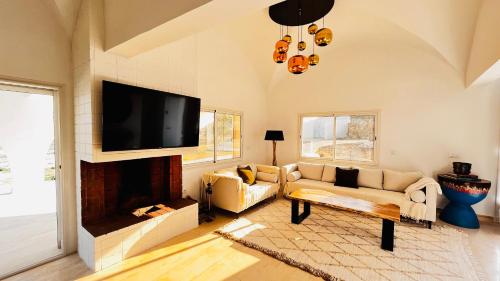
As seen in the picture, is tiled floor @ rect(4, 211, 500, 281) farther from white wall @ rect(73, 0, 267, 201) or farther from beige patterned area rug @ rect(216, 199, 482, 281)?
white wall @ rect(73, 0, 267, 201)

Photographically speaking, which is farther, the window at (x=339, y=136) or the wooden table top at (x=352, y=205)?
the window at (x=339, y=136)

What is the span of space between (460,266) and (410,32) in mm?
3474

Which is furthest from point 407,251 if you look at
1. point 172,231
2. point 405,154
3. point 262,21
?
point 262,21

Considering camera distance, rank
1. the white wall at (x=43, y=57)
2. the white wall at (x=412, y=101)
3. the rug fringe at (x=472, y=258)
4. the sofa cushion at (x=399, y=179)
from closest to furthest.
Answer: the white wall at (x=43, y=57) < the rug fringe at (x=472, y=258) < the white wall at (x=412, y=101) < the sofa cushion at (x=399, y=179)

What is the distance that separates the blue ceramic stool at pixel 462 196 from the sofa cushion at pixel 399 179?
0.40m

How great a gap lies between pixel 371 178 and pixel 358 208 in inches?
64.0

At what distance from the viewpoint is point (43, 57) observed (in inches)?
92.0

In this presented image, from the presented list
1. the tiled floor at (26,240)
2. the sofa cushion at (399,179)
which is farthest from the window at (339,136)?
the tiled floor at (26,240)

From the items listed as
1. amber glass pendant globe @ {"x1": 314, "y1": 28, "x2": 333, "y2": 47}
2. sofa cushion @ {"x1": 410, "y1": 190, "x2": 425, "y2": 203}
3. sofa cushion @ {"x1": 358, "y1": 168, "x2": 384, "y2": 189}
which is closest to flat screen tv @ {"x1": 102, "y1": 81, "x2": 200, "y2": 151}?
amber glass pendant globe @ {"x1": 314, "y1": 28, "x2": 333, "y2": 47}

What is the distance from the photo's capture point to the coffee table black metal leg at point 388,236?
2652 millimetres

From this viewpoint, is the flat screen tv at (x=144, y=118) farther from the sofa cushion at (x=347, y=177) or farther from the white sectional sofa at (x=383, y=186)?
the sofa cushion at (x=347, y=177)

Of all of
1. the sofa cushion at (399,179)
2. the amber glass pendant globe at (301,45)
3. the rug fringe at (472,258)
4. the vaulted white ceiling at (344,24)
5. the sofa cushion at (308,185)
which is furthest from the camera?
the sofa cushion at (308,185)

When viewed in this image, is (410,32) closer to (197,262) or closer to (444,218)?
(444,218)

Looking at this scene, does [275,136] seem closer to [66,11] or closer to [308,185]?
[308,185]
